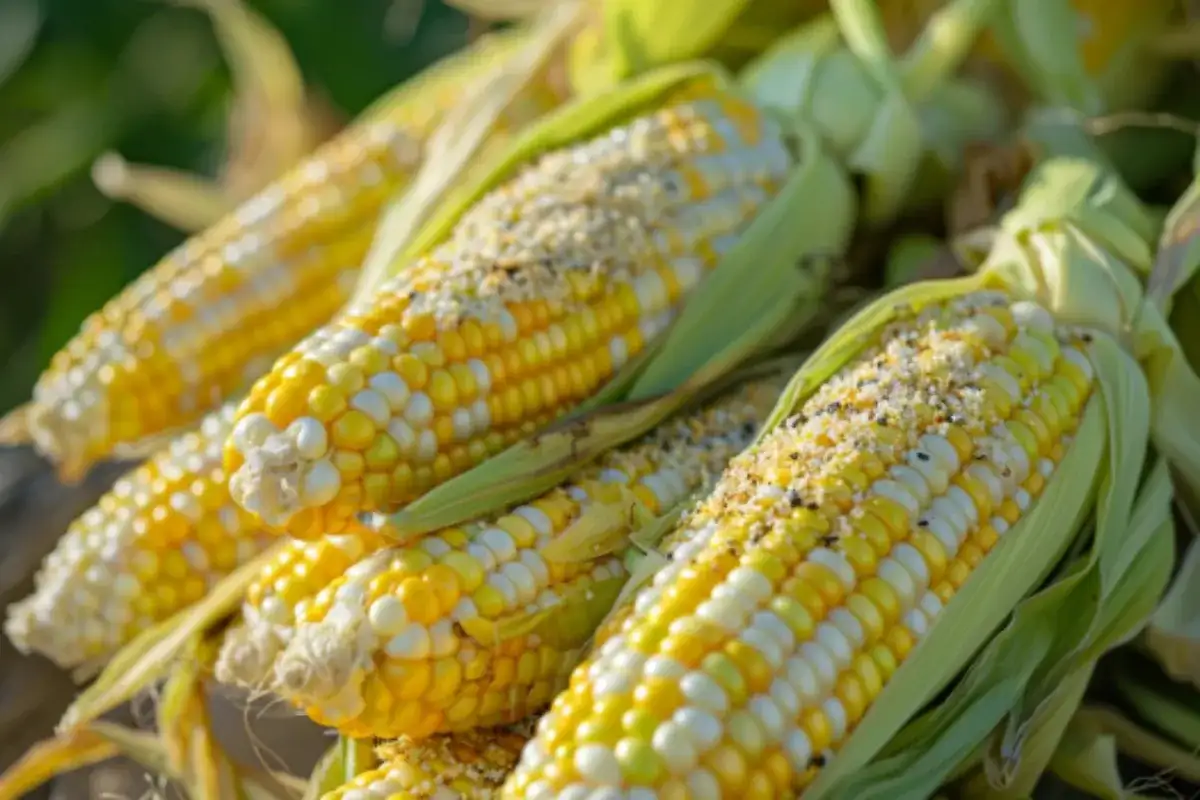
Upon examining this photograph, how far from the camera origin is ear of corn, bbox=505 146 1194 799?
0.60 meters

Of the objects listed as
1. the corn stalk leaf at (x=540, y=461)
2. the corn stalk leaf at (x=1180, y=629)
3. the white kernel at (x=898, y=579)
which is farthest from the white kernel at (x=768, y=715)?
the corn stalk leaf at (x=1180, y=629)

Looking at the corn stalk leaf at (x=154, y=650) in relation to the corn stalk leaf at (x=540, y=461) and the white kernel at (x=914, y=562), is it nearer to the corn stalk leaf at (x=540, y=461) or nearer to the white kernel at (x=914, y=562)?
the corn stalk leaf at (x=540, y=461)

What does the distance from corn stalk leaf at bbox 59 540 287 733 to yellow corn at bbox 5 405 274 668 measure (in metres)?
0.04

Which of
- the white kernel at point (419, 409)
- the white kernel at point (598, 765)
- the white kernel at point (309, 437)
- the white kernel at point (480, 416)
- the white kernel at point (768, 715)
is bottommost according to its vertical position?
the white kernel at point (768, 715)

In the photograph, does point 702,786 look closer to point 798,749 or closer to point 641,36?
point 798,749

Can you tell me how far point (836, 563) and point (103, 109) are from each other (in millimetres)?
1937

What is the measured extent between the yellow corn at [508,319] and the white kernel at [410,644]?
9cm

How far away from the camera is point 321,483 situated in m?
0.67

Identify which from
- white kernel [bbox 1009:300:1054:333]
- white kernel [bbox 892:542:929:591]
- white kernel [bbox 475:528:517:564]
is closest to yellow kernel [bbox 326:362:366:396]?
white kernel [bbox 475:528:517:564]

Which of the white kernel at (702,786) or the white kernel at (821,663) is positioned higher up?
the white kernel at (702,786)

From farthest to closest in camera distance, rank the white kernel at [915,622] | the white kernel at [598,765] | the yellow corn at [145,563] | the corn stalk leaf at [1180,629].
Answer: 1. the yellow corn at [145,563]
2. the corn stalk leaf at [1180,629]
3. the white kernel at [915,622]
4. the white kernel at [598,765]

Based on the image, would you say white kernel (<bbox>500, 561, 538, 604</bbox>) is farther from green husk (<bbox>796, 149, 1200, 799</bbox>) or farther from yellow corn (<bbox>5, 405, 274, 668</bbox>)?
yellow corn (<bbox>5, 405, 274, 668</bbox>)

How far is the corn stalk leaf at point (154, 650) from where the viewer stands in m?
0.81

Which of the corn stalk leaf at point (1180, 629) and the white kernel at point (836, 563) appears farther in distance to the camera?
the corn stalk leaf at point (1180, 629)
